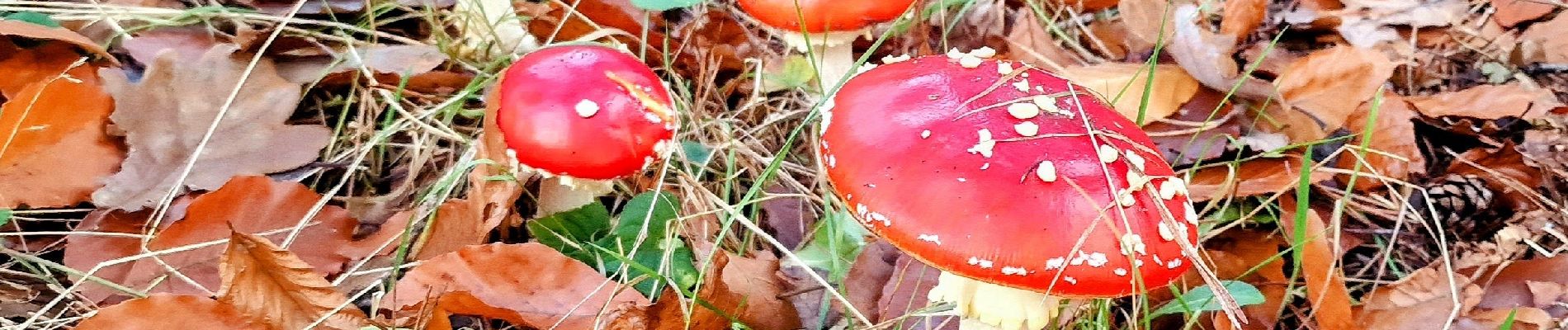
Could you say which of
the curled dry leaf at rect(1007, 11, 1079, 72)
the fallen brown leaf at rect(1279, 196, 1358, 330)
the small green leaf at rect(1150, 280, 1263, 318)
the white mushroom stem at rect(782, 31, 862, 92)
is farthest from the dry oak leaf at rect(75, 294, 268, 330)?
the curled dry leaf at rect(1007, 11, 1079, 72)

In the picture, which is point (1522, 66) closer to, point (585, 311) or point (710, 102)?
point (710, 102)

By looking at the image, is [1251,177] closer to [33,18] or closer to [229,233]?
[229,233]

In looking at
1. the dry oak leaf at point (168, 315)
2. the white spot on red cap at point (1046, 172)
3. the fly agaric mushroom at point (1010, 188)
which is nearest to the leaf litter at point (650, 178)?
the dry oak leaf at point (168, 315)

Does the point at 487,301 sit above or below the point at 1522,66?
above

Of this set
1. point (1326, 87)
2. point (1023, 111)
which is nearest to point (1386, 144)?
point (1326, 87)

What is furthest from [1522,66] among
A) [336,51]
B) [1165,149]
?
[336,51]

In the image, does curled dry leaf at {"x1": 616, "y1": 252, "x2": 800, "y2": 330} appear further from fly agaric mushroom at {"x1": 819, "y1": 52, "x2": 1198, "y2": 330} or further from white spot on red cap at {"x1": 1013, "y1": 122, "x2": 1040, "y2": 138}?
white spot on red cap at {"x1": 1013, "y1": 122, "x2": 1040, "y2": 138}
